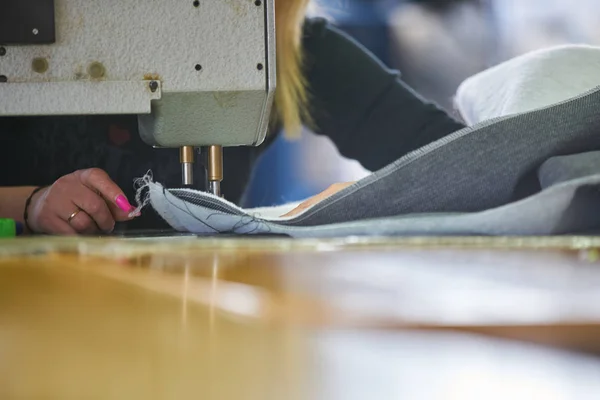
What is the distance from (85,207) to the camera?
87 centimetres

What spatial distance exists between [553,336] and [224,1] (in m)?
0.75

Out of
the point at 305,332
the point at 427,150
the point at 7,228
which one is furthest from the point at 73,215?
the point at 305,332

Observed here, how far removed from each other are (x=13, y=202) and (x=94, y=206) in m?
0.27

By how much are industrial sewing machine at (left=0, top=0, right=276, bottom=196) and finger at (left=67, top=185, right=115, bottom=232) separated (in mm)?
104

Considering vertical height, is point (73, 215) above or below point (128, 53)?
below

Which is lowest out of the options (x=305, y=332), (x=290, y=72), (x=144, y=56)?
(x=305, y=332)

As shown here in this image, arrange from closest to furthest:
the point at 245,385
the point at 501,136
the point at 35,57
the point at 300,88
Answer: the point at 245,385, the point at 501,136, the point at 35,57, the point at 300,88

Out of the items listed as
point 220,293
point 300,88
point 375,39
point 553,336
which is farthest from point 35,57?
point 375,39

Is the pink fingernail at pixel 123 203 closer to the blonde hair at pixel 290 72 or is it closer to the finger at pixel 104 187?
the finger at pixel 104 187

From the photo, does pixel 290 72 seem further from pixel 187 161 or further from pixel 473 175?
pixel 473 175

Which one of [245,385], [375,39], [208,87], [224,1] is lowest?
[245,385]

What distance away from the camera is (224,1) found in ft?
2.76

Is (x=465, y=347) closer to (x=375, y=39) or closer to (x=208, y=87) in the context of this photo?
(x=208, y=87)

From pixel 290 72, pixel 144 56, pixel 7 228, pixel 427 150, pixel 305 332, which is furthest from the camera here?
pixel 290 72
